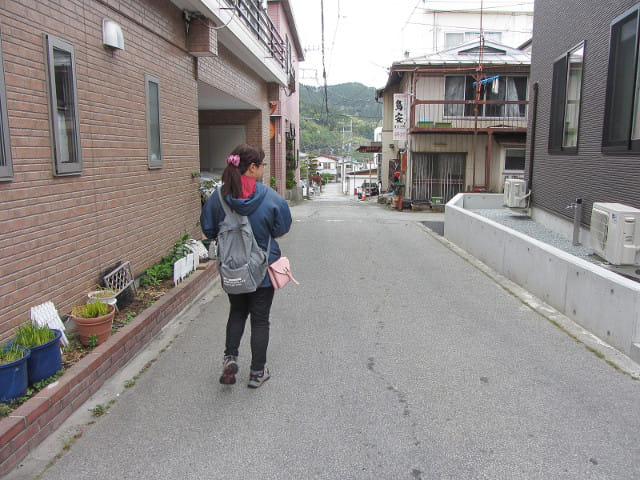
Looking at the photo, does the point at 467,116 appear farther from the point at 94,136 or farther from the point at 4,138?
the point at 4,138

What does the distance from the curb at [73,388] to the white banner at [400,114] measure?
1788 centimetres

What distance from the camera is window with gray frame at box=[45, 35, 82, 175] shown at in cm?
442

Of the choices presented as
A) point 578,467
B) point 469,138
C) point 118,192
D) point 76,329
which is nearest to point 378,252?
point 118,192

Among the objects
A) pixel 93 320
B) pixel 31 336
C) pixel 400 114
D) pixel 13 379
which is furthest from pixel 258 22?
pixel 400 114

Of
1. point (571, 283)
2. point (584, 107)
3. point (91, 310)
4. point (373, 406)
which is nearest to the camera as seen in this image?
point (373, 406)

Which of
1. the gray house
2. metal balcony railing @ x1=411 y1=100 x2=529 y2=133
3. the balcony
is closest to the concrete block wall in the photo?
the gray house

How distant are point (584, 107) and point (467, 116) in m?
13.6

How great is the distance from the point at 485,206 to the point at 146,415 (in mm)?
13959

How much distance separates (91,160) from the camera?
204 inches

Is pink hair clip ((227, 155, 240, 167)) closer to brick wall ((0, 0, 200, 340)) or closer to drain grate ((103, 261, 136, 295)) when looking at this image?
brick wall ((0, 0, 200, 340))

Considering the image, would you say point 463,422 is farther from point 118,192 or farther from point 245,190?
point 118,192

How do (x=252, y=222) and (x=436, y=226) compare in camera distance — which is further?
(x=436, y=226)

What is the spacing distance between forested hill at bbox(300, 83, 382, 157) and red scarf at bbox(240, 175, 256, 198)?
55902 mm

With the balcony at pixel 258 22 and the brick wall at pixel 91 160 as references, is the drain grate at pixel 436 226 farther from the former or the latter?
the brick wall at pixel 91 160
